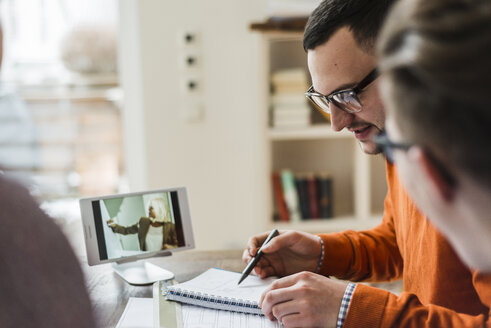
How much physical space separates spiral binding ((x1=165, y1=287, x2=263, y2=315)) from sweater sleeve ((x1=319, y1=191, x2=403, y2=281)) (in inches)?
11.3

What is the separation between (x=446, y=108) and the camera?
43cm

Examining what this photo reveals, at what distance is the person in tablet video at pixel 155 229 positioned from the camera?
1112 mm

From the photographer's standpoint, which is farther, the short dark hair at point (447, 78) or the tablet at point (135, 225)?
the tablet at point (135, 225)

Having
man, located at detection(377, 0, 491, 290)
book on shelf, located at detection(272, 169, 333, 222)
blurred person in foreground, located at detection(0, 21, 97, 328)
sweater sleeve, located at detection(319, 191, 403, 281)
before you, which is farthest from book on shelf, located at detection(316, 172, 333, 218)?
blurred person in foreground, located at detection(0, 21, 97, 328)

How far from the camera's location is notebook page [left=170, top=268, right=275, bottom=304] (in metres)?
0.94

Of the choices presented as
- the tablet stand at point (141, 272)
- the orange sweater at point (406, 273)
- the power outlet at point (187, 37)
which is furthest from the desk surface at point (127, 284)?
the power outlet at point (187, 37)

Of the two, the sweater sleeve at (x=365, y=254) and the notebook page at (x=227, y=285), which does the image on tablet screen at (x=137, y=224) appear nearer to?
the notebook page at (x=227, y=285)

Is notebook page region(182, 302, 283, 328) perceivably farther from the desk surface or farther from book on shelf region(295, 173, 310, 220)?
book on shelf region(295, 173, 310, 220)

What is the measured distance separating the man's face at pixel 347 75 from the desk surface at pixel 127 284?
0.44 metres

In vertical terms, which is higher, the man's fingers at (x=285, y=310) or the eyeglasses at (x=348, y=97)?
the eyeglasses at (x=348, y=97)

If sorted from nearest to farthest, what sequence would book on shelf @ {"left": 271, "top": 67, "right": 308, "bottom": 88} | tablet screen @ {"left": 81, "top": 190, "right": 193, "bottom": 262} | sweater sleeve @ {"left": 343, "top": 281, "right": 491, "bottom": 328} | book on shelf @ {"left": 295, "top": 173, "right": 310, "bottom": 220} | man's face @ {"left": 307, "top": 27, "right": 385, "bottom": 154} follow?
sweater sleeve @ {"left": 343, "top": 281, "right": 491, "bottom": 328}
man's face @ {"left": 307, "top": 27, "right": 385, "bottom": 154}
tablet screen @ {"left": 81, "top": 190, "right": 193, "bottom": 262}
book on shelf @ {"left": 271, "top": 67, "right": 308, "bottom": 88}
book on shelf @ {"left": 295, "top": 173, "right": 310, "bottom": 220}

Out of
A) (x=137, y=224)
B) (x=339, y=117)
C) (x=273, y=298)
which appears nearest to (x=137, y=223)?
(x=137, y=224)

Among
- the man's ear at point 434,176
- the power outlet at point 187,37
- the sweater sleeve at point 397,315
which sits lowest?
the sweater sleeve at point 397,315

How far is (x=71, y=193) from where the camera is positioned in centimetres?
385
